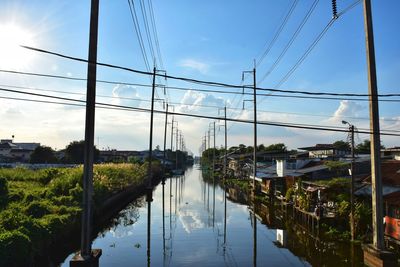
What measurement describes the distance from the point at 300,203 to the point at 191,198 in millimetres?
19349

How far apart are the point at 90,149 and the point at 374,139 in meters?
11.2

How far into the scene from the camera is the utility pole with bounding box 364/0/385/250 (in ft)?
52.1

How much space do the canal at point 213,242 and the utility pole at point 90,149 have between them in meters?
3.53

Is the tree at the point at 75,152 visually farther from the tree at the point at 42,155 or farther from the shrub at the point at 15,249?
the shrub at the point at 15,249

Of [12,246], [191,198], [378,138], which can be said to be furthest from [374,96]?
[191,198]

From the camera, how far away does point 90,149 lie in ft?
48.9

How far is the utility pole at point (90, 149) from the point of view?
47.4ft

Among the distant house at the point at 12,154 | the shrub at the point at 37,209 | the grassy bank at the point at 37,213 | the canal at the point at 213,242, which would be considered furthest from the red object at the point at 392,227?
the distant house at the point at 12,154

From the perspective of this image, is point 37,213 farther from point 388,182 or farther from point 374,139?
point 388,182

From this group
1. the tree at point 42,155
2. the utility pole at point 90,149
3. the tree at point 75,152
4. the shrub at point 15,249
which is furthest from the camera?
the tree at point 75,152

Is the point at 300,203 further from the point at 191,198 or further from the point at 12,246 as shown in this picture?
the point at 12,246

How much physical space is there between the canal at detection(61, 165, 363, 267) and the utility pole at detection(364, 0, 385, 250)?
3.11 m

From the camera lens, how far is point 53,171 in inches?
1423

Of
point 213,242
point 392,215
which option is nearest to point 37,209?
point 213,242
